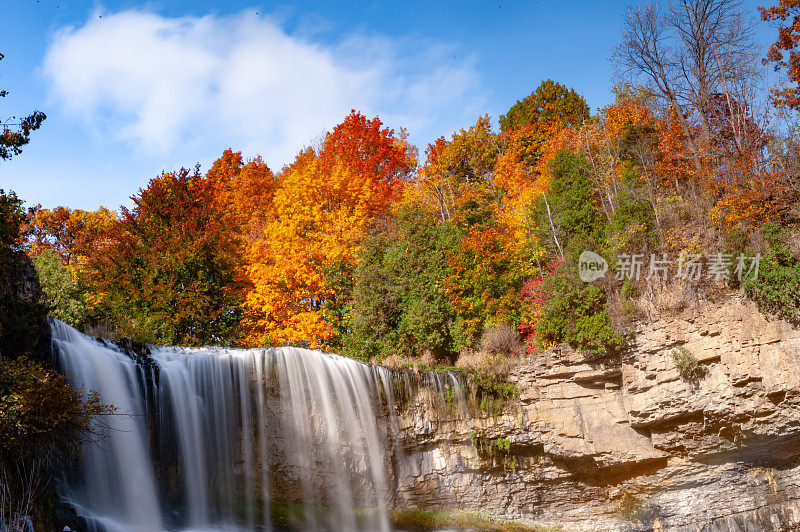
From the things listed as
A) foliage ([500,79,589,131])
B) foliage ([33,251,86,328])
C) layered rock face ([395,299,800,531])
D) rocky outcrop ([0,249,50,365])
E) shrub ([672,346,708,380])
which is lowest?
layered rock face ([395,299,800,531])

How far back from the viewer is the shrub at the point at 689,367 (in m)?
16.4

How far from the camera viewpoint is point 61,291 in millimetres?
23594

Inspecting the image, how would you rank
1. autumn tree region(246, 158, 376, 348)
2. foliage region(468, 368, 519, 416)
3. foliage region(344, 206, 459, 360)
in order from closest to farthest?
foliage region(468, 368, 519, 416)
foliage region(344, 206, 459, 360)
autumn tree region(246, 158, 376, 348)

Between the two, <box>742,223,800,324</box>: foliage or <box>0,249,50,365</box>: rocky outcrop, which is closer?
<box>0,249,50,365</box>: rocky outcrop

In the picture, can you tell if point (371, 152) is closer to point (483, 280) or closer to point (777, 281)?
point (483, 280)

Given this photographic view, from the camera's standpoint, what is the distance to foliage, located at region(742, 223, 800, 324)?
15992 millimetres

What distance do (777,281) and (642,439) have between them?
5794 mm

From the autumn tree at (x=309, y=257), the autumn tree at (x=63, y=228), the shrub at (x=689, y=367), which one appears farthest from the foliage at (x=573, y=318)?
the autumn tree at (x=63, y=228)

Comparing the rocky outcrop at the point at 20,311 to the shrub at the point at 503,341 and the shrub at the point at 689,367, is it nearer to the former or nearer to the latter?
the shrub at the point at 503,341

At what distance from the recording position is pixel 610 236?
66.9 ft

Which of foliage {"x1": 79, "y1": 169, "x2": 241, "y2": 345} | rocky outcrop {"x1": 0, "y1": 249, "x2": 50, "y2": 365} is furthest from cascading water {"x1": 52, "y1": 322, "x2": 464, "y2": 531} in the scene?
foliage {"x1": 79, "y1": 169, "x2": 241, "y2": 345}

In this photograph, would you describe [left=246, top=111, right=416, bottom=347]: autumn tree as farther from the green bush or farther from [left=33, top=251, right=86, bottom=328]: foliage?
the green bush

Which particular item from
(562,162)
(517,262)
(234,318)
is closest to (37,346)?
(234,318)

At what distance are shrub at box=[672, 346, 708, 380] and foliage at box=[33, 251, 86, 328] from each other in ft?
70.0
